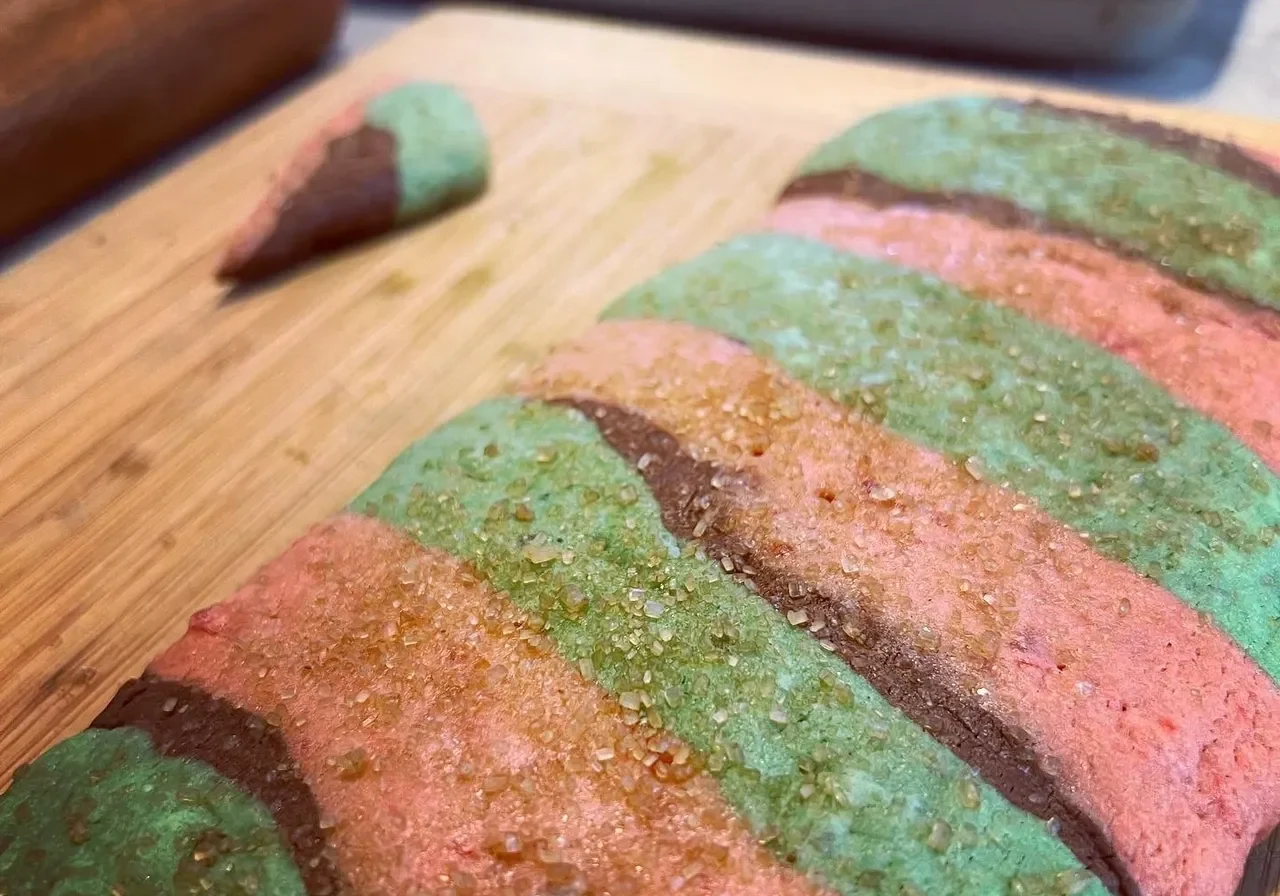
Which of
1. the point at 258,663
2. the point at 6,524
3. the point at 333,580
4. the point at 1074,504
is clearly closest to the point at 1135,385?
the point at 1074,504

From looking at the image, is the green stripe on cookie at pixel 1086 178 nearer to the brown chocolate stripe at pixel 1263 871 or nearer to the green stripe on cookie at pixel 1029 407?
the green stripe on cookie at pixel 1029 407

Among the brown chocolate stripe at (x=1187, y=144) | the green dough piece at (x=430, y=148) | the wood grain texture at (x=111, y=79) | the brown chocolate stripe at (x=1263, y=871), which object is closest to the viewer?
the brown chocolate stripe at (x=1263, y=871)

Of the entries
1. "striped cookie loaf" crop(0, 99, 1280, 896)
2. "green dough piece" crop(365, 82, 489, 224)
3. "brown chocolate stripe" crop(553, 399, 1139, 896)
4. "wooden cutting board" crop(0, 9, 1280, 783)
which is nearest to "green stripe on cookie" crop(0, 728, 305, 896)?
"striped cookie loaf" crop(0, 99, 1280, 896)

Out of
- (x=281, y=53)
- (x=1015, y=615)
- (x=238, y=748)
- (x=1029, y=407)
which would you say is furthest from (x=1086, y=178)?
(x=281, y=53)

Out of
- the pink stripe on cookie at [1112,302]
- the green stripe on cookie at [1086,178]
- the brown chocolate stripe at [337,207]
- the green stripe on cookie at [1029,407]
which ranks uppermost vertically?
the green stripe on cookie at [1086,178]

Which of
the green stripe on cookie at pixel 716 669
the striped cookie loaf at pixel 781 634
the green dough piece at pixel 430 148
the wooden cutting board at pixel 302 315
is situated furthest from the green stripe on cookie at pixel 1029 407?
the green dough piece at pixel 430 148

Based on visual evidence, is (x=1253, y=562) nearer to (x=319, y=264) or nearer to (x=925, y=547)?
(x=925, y=547)

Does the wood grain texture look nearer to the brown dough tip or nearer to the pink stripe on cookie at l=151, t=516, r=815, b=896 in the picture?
the brown dough tip
